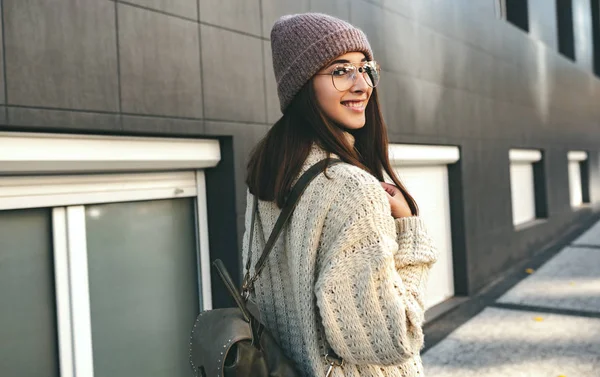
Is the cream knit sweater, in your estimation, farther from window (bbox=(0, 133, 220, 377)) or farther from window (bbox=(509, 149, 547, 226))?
window (bbox=(509, 149, 547, 226))

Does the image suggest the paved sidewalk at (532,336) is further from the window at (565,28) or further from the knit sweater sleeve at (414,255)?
the window at (565,28)

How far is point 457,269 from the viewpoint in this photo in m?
6.98

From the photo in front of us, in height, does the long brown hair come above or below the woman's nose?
below

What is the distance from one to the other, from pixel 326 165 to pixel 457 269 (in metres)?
6.02

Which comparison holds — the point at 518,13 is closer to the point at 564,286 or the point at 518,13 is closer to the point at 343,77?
the point at 564,286

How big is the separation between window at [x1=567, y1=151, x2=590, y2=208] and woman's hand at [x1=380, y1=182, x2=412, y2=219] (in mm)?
13928

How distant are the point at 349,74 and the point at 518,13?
33.2 feet

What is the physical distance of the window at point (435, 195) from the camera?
6.13 metres

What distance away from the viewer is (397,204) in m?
1.47

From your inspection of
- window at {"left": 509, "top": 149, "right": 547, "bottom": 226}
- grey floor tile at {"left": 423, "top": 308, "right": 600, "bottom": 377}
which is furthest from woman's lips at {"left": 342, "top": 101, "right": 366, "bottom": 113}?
window at {"left": 509, "top": 149, "right": 547, "bottom": 226}

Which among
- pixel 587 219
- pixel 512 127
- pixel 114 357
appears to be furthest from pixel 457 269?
pixel 587 219

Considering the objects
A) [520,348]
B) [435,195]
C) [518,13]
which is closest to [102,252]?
[520,348]

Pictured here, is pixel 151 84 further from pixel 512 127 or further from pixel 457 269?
pixel 512 127

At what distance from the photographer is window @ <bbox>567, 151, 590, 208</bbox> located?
553 inches
